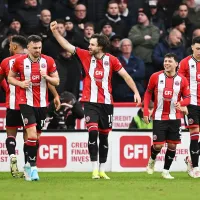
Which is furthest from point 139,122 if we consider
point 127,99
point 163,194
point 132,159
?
point 163,194

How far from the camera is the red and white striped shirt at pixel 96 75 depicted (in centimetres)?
1586

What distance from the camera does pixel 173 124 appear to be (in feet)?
53.0

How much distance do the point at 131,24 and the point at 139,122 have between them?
186 inches

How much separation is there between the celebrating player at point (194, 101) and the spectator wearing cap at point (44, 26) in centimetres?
636

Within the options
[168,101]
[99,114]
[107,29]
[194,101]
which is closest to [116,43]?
[107,29]

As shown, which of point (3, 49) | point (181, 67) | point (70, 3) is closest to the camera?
point (181, 67)

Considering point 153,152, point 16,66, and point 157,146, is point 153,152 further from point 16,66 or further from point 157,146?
point 16,66

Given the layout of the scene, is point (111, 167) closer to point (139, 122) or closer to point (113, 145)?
point (113, 145)

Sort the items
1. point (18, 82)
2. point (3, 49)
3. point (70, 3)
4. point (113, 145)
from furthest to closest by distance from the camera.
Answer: point (70, 3)
point (3, 49)
point (113, 145)
point (18, 82)

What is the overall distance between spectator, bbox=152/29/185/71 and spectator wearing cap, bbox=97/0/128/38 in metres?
1.17

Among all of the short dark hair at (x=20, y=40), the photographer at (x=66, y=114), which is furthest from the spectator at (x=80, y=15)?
the short dark hair at (x=20, y=40)

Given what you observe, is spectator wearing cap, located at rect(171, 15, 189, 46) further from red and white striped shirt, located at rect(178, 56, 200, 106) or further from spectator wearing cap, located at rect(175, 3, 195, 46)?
red and white striped shirt, located at rect(178, 56, 200, 106)

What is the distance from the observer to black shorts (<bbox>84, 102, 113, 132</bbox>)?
15.8 meters

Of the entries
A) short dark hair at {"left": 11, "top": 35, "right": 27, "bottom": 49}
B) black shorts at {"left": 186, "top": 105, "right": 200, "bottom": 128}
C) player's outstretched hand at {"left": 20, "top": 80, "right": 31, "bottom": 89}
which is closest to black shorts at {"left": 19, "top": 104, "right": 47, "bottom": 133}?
player's outstretched hand at {"left": 20, "top": 80, "right": 31, "bottom": 89}
